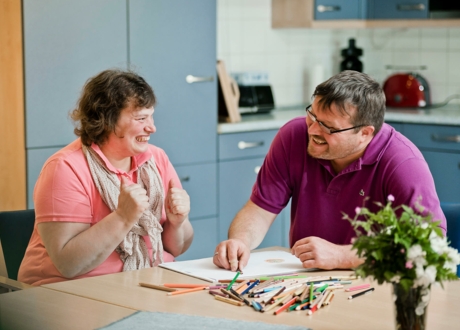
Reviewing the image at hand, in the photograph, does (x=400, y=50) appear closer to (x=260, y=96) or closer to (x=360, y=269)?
(x=260, y=96)

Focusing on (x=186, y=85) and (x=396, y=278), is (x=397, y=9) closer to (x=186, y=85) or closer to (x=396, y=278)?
(x=186, y=85)

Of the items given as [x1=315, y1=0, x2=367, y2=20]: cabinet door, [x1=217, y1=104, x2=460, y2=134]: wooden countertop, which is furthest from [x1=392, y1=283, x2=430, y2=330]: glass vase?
[x1=315, y1=0, x2=367, y2=20]: cabinet door

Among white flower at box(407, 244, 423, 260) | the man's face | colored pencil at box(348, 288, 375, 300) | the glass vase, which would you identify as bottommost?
colored pencil at box(348, 288, 375, 300)

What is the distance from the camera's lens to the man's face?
88.5 inches

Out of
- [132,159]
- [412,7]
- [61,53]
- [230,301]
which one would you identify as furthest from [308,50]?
[230,301]

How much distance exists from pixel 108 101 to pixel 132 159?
213 mm

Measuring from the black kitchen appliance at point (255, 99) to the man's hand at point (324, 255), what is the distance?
2372mm

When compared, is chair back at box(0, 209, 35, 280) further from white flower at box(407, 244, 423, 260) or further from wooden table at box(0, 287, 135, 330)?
white flower at box(407, 244, 423, 260)

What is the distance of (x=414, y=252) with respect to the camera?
1.35 metres

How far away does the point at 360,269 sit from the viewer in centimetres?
141

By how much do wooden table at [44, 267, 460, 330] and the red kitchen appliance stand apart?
9.66ft

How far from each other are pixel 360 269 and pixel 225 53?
3280 mm

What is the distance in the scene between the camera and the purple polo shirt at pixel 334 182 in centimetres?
218

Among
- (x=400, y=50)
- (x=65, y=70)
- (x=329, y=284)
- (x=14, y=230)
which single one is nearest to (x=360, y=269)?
(x=329, y=284)
